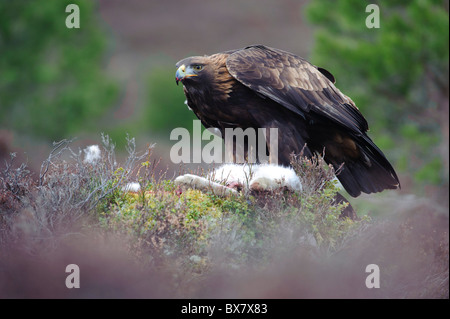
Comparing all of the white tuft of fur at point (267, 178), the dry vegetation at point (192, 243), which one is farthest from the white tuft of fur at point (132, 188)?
the white tuft of fur at point (267, 178)

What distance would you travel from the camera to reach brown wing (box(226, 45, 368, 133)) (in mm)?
5668

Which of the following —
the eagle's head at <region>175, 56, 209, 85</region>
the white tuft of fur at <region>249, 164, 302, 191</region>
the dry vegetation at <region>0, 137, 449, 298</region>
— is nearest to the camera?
the dry vegetation at <region>0, 137, 449, 298</region>

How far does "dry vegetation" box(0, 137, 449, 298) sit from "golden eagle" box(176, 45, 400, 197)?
601mm

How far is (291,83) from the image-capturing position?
5.84 metres

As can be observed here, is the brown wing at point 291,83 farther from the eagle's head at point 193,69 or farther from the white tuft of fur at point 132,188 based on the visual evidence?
the white tuft of fur at point 132,188

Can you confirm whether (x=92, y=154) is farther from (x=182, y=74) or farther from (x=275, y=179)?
(x=275, y=179)

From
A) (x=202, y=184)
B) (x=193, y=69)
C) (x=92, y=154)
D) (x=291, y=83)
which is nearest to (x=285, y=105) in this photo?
(x=291, y=83)

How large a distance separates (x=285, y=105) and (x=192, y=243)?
5.80 ft

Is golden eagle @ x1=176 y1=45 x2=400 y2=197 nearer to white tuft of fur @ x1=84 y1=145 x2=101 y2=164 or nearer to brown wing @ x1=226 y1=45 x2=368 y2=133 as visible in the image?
brown wing @ x1=226 y1=45 x2=368 y2=133

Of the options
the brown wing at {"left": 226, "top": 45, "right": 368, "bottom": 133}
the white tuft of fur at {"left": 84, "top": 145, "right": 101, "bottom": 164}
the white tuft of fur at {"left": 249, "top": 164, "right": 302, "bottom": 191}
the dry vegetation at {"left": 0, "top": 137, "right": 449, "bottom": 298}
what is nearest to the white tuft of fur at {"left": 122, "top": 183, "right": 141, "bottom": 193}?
the dry vegetation at {"left": 0, "top": 137, "right": 449, "bottom": 298}

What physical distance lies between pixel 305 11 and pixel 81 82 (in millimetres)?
9159

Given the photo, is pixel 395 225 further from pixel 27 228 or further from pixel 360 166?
pixel 27 228

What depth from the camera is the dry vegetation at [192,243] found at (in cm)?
397

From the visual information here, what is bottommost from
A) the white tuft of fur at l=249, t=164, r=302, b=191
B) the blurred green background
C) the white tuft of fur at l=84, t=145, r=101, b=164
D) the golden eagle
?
the white tuft of fur at l=249, t=164, r=302, b=191
